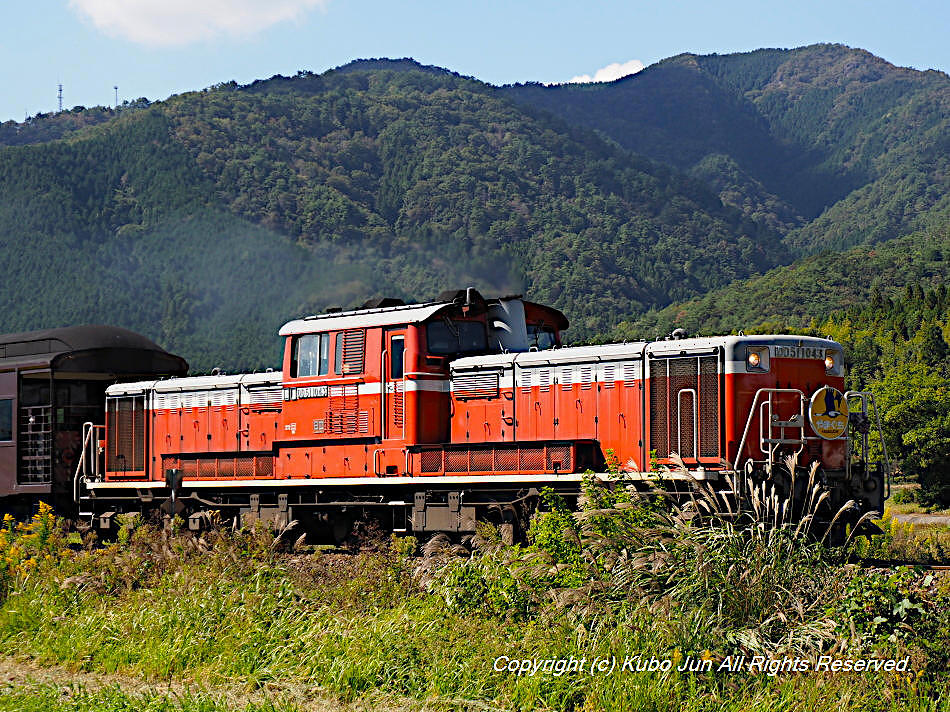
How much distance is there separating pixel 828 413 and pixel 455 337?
5.63m

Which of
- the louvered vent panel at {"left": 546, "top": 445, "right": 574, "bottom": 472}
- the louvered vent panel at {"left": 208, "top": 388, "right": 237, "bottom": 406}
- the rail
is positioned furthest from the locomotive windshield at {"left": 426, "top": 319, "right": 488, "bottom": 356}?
the rail

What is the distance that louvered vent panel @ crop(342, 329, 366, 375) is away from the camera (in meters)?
17.4

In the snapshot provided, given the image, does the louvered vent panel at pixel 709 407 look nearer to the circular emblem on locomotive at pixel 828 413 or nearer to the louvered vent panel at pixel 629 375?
the louvered vent panel at pixel 629 375

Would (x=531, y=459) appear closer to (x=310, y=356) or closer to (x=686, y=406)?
(x=686, y=406)

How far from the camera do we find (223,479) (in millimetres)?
19031

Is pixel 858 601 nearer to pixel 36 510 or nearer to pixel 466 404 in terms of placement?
pixel 466 404

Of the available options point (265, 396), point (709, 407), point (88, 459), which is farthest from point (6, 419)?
point (709, 407)

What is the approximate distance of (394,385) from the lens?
55.6 feet

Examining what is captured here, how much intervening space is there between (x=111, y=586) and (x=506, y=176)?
437ft

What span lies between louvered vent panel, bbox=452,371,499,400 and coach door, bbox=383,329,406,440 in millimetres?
844

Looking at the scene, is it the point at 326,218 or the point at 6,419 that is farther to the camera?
the point at 326,218

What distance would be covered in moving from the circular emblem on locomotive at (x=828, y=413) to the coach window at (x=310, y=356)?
750 centimetres

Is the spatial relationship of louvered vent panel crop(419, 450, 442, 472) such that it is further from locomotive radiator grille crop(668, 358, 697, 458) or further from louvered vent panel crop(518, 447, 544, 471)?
locomotive radiator grille crop(668, 358, 697, 458)

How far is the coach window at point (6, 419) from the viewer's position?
2194cm
